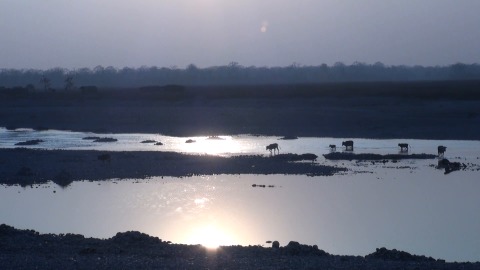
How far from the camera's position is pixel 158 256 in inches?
469

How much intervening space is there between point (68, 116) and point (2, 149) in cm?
2166

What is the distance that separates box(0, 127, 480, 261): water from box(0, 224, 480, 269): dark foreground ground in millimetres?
1753

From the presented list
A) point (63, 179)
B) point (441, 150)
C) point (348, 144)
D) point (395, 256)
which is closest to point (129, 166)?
point (63, 179)

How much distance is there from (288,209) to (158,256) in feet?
21.6

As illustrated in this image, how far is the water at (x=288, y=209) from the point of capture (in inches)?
583

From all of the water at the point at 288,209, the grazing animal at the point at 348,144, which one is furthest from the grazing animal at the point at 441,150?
the grazing animal at the point at 348,144

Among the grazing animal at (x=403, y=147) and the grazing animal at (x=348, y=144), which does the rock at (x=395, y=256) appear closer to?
the grazing animal at (x=403, y=147)

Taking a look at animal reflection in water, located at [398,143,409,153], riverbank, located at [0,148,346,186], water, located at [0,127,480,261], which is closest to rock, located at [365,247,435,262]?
water, located at [0,127,480,261]

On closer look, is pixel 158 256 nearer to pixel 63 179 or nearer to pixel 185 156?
pixel 63 179

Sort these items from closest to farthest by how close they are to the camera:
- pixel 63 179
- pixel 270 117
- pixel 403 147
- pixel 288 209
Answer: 1. pixel 288 209
2. pixel 63 179
3. pixel 403 147
4. pixel 270 117

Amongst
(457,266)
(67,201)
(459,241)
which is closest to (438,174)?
(459,241)

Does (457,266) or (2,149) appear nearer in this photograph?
(457,266)

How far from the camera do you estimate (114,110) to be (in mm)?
56312

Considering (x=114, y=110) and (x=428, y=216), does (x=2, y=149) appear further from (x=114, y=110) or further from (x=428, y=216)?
(x=114, y=110)
